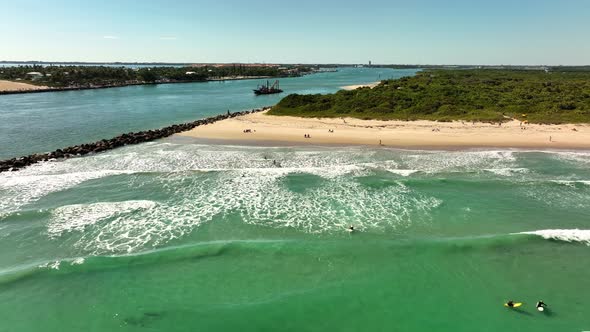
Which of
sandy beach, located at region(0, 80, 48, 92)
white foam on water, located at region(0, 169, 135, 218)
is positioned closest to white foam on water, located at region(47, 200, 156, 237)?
white foam on water, located at region(0, 169, 135, 218)

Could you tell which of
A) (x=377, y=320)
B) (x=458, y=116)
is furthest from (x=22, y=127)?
(x=458, y=116)

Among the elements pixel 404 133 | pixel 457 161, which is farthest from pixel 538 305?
pixel 404 133

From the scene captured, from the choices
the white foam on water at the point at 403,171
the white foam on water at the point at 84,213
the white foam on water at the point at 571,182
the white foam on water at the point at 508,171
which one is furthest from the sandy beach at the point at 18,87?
the white foam on water at the point at 571,182

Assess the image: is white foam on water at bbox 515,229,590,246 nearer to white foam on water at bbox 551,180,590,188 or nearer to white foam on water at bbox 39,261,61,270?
white foam on water at bbox 551,180,590,188

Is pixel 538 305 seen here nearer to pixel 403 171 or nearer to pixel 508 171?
pixel 403 171

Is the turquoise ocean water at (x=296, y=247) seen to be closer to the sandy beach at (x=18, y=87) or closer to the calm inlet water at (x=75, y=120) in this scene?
the calm inlet water at (x=75, y=120)

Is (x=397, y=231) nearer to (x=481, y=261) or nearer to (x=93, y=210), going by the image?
(x=481, y=261)
